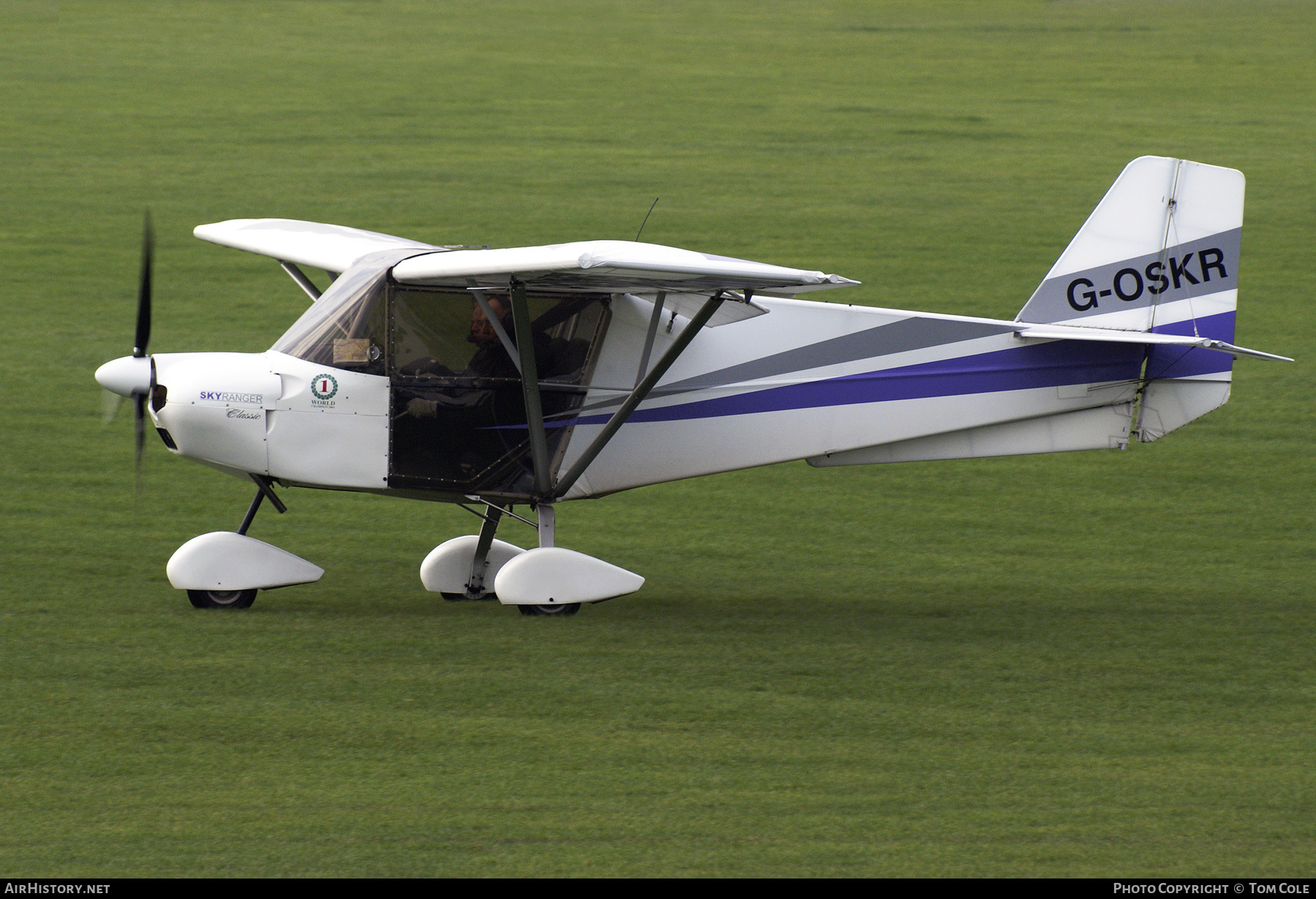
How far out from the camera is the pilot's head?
10000 millimetres

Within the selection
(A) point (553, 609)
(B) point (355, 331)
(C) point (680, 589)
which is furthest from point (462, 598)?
(B) point (355, 331)

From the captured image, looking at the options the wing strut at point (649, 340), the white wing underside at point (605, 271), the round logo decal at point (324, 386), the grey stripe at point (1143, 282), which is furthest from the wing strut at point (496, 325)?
the grey stripe at point (1143, 282)

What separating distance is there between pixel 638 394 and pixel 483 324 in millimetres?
1072

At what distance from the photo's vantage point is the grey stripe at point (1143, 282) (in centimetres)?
1052

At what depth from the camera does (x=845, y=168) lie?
1007 inches

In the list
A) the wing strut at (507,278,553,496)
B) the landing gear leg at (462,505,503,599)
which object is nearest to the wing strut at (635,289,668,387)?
the wing strut at (507,278,553,496)

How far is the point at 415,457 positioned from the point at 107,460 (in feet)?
18.0

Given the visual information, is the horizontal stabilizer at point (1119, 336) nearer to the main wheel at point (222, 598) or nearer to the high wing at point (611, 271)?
the high wing at point (611, 271)

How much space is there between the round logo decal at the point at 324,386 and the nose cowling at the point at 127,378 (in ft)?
A: 3.15

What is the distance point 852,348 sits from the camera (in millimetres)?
10312

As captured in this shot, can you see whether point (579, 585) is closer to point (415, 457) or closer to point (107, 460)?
point (415, 457)

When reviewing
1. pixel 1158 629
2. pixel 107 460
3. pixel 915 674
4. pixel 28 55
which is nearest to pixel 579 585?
pixel 915 674

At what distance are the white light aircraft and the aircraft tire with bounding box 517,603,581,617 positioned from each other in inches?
0.7
